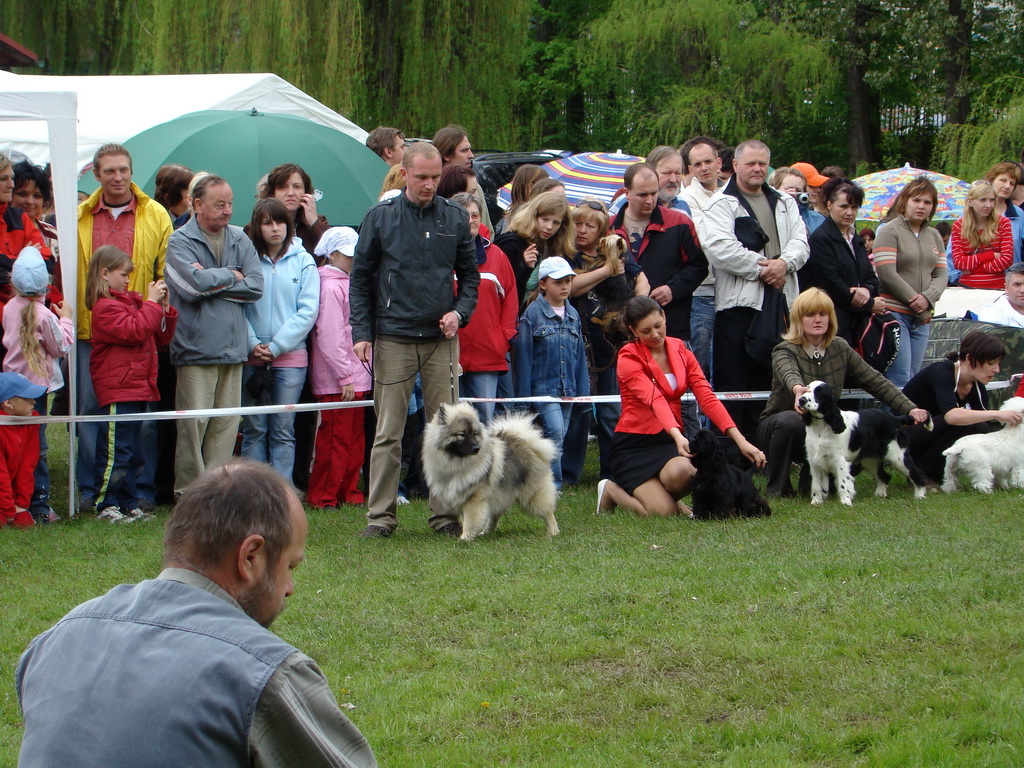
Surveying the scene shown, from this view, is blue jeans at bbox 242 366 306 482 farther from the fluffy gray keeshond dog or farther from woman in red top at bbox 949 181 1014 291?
woman in red top at bbox 949 181 1014 291

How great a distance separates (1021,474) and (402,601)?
5.24 m

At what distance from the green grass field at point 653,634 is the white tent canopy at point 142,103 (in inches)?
297

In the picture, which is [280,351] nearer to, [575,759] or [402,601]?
[402,601]

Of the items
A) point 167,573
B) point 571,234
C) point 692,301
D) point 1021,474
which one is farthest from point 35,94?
point 1021,474

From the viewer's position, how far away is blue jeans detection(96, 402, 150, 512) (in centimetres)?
802

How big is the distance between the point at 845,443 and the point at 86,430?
548cm

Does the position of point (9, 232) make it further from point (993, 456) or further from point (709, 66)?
point (709, 66)

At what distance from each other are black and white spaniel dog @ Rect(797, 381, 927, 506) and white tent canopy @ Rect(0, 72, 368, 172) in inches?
A: 305

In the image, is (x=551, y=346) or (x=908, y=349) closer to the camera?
(x=551, y=346)

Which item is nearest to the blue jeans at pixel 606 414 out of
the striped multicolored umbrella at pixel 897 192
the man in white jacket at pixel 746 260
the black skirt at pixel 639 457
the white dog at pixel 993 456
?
the man in white jacket at pixel 746 260

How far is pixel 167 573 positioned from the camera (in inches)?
78.0

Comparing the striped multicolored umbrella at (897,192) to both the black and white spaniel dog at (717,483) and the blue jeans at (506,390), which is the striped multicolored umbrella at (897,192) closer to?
the blue jeans at (506,390)

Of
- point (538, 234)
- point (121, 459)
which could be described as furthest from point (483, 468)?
point (538, 234)

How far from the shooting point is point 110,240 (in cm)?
838
